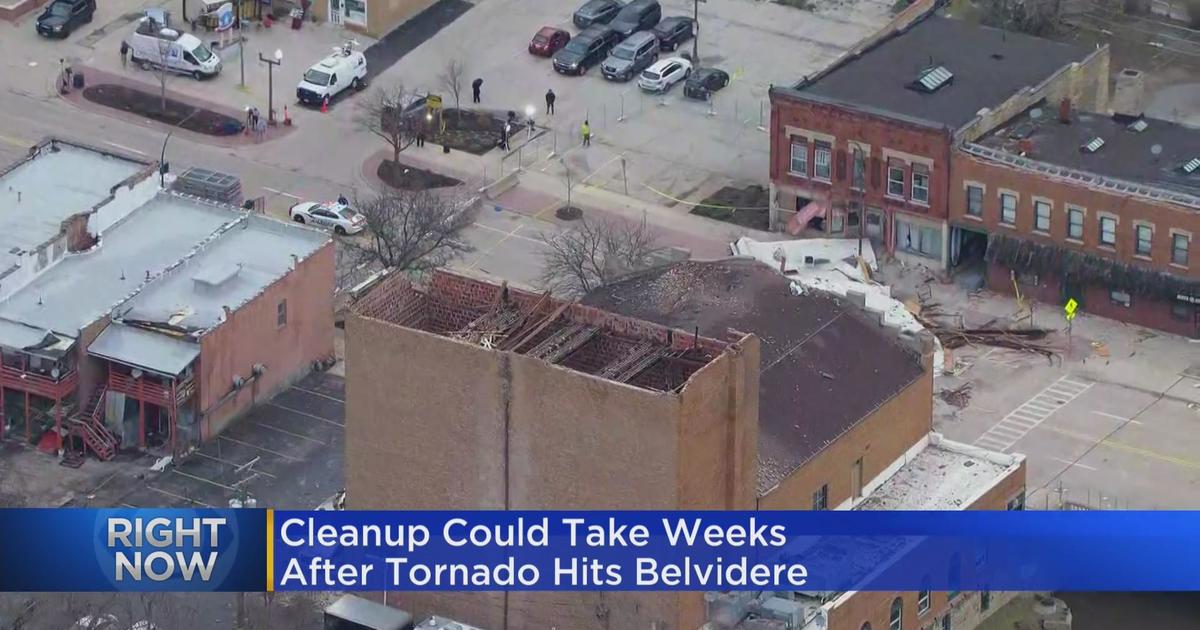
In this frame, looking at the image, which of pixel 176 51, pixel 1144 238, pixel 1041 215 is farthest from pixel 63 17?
pixel 1144 238

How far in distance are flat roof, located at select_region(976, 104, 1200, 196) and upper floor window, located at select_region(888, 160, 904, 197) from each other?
125 inches

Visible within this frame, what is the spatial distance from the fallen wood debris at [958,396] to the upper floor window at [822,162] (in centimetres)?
1362

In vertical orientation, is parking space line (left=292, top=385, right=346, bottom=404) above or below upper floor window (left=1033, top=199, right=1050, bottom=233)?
below

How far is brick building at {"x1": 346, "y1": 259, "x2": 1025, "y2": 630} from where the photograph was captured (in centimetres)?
10544

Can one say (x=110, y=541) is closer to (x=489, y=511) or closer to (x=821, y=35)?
(x=489, y=511)

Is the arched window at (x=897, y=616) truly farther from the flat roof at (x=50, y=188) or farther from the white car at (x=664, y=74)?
the white car at (x=664, y=74)

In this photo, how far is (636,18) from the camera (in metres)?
158

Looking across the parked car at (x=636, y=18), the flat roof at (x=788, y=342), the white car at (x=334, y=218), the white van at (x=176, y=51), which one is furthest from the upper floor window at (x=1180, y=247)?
the white van at (x=176, y=51)

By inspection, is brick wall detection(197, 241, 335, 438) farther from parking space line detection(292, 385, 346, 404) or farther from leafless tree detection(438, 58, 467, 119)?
leafless tree detection(438, 58, 467, 119)

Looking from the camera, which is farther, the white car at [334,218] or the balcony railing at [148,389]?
the white car at [334,218]

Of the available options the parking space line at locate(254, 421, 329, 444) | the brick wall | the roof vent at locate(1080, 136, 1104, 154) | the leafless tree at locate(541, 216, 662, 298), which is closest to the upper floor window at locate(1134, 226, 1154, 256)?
the roof vent at locate(1080, 136, 1104, 154)

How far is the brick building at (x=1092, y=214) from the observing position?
13488cm

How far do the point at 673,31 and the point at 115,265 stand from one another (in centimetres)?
3410

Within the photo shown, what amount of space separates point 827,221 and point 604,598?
37.8 m
